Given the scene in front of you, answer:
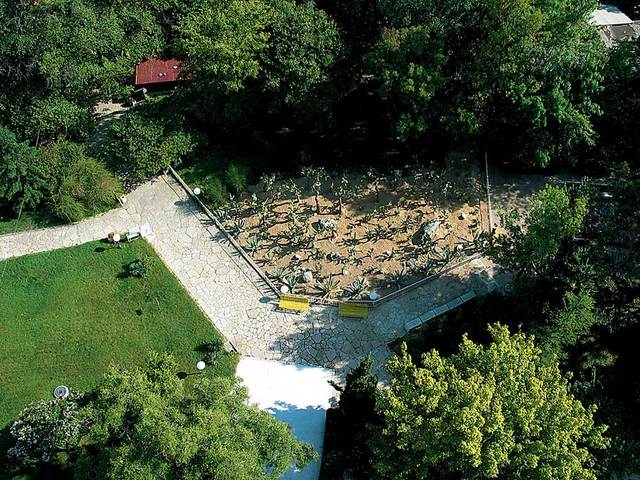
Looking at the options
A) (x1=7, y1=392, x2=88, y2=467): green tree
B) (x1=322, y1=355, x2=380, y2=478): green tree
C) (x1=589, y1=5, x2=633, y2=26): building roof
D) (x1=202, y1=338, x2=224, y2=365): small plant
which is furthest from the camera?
(x1=589, y1=5, x2=633, y2=26): building roof

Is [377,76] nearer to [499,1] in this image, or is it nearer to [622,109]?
[499,1]

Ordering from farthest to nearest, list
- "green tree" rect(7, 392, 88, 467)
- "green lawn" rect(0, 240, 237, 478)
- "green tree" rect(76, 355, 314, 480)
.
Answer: "green lawn" rect(0, 240, 237, 478) < "green tree" rect(7, 392, 88, 467) < "green tree" rect(76, 355, 314, 480)

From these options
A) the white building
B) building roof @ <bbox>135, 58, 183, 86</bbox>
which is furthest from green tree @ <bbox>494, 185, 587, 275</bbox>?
building roof @ <bbox>135, 58, 183, 86</bbox>

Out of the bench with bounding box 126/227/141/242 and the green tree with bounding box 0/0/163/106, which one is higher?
the green tree with bounding box 0/0/163/106

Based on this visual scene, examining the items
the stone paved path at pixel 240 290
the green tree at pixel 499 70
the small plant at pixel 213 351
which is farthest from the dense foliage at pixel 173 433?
the green tree at pixel 499 70

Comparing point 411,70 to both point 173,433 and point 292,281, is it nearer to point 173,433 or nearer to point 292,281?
point 292,281

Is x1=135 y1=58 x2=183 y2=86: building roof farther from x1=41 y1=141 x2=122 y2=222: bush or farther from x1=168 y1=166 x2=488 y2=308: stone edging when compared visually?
x1=168 y1=166 x2=488 y2=308: stone edging

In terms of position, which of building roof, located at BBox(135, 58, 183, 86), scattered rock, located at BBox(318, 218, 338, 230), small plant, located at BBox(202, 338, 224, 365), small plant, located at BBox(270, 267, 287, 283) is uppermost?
building roof, located at BBox(135, 58, 183, 86)
